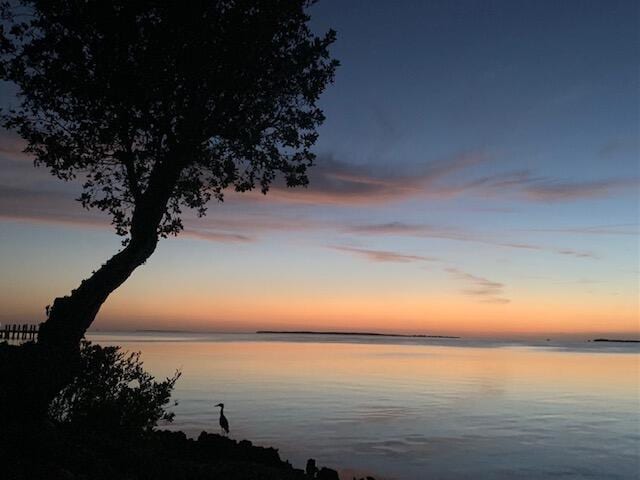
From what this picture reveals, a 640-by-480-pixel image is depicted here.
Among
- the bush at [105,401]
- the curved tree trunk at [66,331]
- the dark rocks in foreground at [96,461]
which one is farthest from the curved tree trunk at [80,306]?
the bush at [105,401]

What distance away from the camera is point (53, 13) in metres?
15.3

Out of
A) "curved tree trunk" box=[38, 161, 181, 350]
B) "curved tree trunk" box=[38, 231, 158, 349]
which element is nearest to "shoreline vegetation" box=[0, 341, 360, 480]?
"curved tree trunk" box=[38, 231, 158, 349]

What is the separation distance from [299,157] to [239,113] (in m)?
2.71

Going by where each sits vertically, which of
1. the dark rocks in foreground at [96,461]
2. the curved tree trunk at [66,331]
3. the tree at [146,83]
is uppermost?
the tree at [146,83]

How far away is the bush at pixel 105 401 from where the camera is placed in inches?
688

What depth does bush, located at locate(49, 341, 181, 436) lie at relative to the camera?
17.5m

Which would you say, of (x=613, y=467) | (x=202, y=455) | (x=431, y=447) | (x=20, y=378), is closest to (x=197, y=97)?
(x=20, y=378)

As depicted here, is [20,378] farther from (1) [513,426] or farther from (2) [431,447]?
(1) [513,426]

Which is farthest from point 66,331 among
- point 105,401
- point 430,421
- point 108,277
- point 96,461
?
point 430,421

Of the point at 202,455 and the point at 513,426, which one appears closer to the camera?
the point at 202,455

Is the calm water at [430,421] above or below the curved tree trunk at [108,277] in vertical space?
below

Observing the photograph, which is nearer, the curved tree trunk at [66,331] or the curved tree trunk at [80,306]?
the curved tree trunk at [66,331]

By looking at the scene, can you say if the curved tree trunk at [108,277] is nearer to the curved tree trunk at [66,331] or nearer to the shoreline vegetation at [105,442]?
the curved tree trunk at [66,331]

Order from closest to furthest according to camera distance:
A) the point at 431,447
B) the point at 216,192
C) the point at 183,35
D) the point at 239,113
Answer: the point at 183,35 → the point at 239,113 → the point at 216,192 → the point at 431,447
